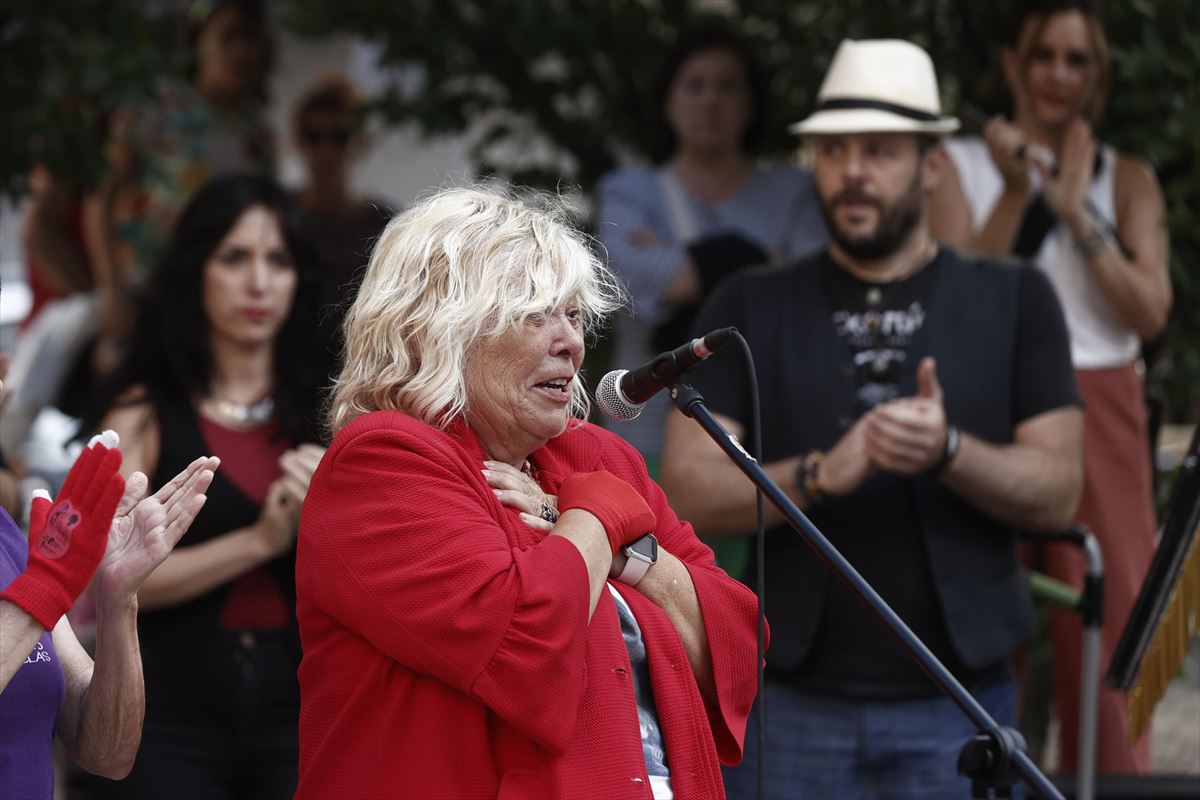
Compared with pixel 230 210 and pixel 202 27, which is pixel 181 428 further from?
pixel 202 27

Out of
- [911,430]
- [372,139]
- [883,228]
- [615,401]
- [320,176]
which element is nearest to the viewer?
[615,401]

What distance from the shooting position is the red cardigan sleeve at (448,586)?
8.48ft

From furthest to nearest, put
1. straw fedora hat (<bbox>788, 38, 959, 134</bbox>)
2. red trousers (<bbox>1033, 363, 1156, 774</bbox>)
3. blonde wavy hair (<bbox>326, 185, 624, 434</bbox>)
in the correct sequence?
red trousers (<bbox>1033, 363, 1156, 774</bbox>) < straw fedora hat (<bbox>788, 38, 959, 134</bbox>) < blonde wavy hair (<bbox>326, 185, 624, 434</bbox>)

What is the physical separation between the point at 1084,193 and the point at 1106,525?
1.01 m

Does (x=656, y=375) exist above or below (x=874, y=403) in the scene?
above

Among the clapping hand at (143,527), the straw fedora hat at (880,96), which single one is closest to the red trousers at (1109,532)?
the straw fedora hat at (880,96)

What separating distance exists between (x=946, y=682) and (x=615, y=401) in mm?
692

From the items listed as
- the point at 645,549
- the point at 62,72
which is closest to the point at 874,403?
the point at 645,549

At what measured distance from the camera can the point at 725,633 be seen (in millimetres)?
2949

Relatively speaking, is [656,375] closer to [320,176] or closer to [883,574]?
[883,574]

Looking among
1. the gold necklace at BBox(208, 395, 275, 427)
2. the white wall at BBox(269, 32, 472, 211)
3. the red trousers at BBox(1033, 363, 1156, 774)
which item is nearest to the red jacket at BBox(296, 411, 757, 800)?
the gold necklace at BBox(208, 395, 275, 427)

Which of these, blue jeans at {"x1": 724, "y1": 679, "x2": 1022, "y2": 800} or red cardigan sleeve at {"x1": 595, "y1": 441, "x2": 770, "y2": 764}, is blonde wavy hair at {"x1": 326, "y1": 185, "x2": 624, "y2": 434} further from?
blue jeans at {"x1": 724, "y1": 679, "x2": 1022, "y2": 800}

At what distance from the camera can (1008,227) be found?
5.20 meters

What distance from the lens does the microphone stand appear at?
269 cm
